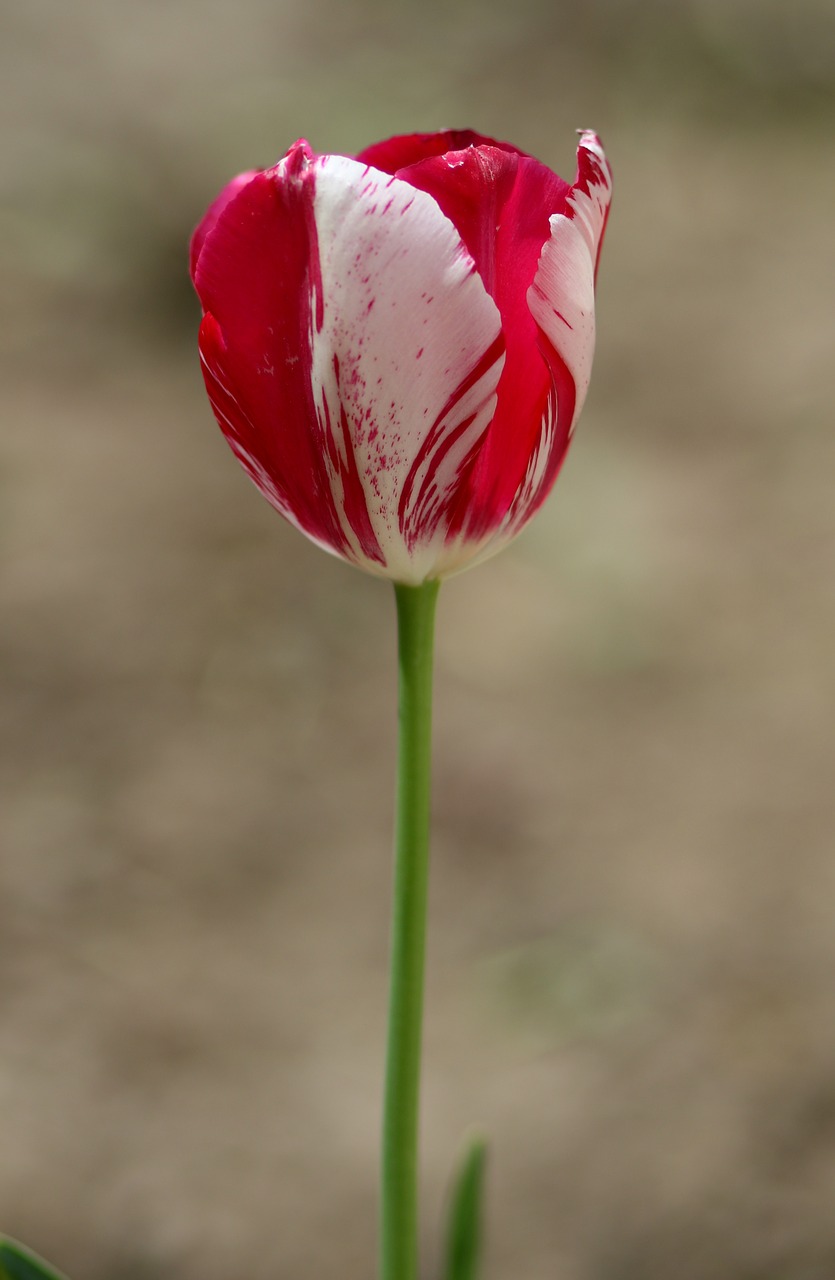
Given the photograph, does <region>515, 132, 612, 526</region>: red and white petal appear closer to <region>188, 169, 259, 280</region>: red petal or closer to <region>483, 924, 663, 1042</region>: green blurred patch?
<region>188, 169, 259, 280</region>: red petal

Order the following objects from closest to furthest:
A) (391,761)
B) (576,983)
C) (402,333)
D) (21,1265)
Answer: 1. (402,333)
2. (21,1265)
3. (576,983)
4. (391,761)

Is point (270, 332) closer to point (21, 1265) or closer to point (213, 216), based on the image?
point (213, 216)

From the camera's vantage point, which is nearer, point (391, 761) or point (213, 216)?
point (213, 216)

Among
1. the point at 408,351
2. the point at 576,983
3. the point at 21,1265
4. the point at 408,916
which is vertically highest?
the point at 408,351

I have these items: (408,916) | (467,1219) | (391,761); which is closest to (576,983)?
(391,761)

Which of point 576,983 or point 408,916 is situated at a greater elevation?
point 408,916

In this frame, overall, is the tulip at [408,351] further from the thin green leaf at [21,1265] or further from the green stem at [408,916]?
the thin green leaf at [21,1265]

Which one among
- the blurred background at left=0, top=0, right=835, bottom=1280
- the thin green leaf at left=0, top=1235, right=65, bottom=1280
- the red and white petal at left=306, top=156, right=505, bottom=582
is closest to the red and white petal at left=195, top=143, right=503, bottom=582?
the red and white petal at left=306, top=156, right=505, bottom=582
